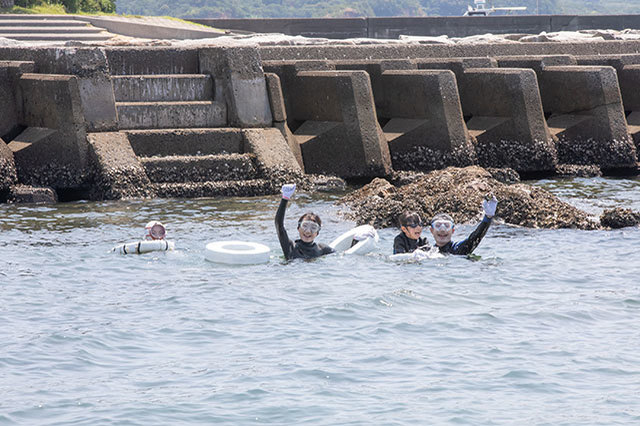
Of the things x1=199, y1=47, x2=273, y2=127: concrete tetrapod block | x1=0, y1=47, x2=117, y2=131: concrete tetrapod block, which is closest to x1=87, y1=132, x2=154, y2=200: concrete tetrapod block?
x1=0, y1=47, x2=117, y2=131: concrete tetrapod block

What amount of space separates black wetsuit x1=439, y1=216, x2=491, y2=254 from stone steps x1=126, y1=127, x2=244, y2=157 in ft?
21.3

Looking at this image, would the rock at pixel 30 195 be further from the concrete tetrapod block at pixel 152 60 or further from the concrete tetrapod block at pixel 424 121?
the concrete tetrapod block at pixel 424 121

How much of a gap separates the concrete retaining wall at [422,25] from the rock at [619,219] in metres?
23.4

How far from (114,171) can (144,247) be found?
14.9 feet

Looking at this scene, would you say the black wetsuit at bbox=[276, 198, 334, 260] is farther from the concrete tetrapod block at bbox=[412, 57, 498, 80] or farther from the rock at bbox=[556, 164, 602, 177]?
the concrete tetrapod block at bbox=[412, 57, 498, 80]

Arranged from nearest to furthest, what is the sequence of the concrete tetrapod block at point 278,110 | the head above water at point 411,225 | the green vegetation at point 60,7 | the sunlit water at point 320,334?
the sunlit water at point 320,334 < the head above water at point 411,225 < the concrete tetrapod block at point 278,110 < the green vegetation at point 60,7

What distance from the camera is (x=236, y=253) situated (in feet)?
35.9

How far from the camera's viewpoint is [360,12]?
11594 cm

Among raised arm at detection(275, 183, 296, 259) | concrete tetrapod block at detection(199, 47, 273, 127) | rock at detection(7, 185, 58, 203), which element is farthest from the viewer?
concrete tetrapod block at detection(199, 47, 273, 127)

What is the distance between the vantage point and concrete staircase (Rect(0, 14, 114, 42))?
80.3ft

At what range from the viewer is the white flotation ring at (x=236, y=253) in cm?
1098

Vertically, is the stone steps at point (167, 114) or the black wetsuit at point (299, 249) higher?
the stone steps at point (167, 114)

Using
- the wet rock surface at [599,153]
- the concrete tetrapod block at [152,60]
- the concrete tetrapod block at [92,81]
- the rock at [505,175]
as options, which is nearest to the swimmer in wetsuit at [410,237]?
the rock at [505,175]

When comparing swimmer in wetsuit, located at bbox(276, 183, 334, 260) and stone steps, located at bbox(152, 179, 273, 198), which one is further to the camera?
stone steps, located at bbox(152, 179, 273, 198)
